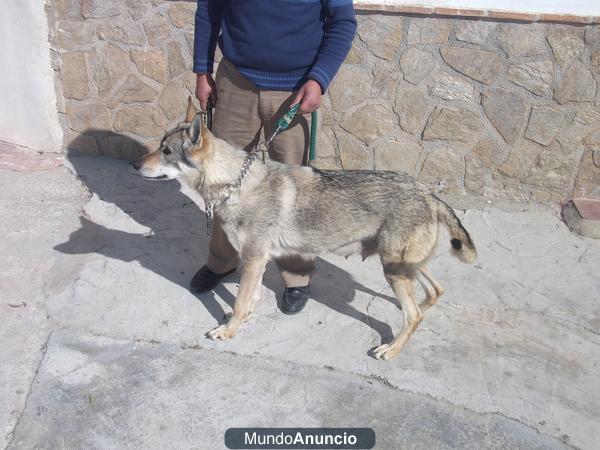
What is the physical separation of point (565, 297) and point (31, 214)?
4402 millimetres

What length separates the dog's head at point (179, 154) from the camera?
11.0 feet

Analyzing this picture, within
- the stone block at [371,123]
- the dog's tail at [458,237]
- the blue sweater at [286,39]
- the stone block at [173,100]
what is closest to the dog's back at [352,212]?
the dog's tail at [458,237]

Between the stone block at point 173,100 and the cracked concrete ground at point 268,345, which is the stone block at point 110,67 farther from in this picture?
the cracked concrete ground at point 268,345

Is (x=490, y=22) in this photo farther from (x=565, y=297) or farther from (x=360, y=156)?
(x=565, y=297)

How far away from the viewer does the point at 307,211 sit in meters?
3.57

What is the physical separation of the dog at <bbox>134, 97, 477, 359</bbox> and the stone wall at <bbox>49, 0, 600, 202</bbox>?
1.91 meters

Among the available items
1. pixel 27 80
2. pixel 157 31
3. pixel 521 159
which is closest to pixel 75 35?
pixel 27 80

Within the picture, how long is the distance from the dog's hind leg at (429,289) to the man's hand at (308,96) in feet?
4.41

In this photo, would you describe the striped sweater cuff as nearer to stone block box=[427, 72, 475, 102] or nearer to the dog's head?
the dog's head

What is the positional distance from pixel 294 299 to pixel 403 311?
0.81 meters

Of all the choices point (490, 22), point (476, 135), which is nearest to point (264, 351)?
point (476, 135)

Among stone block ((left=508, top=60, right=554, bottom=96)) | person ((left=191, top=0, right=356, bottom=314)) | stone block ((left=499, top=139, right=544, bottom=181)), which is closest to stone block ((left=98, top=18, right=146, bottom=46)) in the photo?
person ((left=191, top=0, right=356, bottom=314))

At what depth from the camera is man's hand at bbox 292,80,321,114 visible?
11.4 ft

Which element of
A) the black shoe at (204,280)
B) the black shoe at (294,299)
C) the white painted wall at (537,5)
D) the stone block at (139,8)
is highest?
the white painted wall at (537,5)
